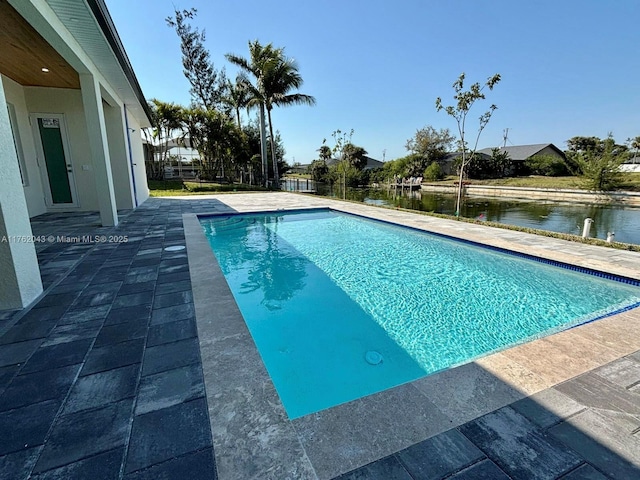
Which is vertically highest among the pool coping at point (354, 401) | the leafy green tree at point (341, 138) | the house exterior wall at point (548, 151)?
the house exterior wall at point (548, 151)

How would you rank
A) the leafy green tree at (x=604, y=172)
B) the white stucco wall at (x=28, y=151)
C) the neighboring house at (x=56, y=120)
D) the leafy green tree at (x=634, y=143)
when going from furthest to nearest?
the leafy green tree at (x=634, y=143), the leafy green tree at (x=604, y=172), the white stucco wall at (x=28, y=151), the neighboring house at (x=56, y=120)

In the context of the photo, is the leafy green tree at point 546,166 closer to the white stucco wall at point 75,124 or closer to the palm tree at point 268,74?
the palm tree at point 268,74

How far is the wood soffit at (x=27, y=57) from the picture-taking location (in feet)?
11.6

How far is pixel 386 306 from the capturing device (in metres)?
3.62

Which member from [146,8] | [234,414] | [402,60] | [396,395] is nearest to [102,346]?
[234,414]

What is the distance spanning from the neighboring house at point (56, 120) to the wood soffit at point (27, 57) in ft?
0.05

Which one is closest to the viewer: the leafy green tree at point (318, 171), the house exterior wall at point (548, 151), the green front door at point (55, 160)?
the green front door at point (55, 160)

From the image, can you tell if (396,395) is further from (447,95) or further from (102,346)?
(447,95)

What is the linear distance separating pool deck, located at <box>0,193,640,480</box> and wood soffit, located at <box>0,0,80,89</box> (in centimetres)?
360

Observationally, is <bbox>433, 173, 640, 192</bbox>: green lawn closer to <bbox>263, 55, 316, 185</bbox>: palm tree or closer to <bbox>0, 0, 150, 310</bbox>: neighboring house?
<bbox>263, 55, 316, 185</bbox>: palm tree

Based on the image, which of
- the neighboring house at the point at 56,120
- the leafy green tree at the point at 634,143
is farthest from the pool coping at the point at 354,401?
the leafy green tree at the point at 634,143

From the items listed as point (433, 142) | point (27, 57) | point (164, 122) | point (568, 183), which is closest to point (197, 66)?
point (164, 122)

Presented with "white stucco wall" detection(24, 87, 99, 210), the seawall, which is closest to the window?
"white stucco wall" detection(24, 87, 99, 210)

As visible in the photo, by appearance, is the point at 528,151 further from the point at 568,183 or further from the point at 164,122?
the point at 164,122
